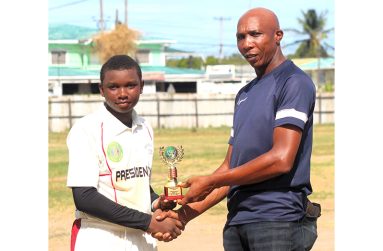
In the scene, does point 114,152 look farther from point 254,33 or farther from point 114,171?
point 254,33

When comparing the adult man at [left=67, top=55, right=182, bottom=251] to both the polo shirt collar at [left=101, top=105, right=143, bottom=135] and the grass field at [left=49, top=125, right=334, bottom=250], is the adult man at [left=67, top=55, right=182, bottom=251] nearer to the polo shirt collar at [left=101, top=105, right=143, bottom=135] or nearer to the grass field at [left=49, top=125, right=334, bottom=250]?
the polo shirt collar at [left=101, top=105, right=143, bottom=135]

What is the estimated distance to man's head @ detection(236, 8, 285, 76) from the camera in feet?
14.6

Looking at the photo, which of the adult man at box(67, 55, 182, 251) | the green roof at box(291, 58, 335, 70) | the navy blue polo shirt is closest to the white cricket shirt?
the adult man at box(67, 55, 182, 251)

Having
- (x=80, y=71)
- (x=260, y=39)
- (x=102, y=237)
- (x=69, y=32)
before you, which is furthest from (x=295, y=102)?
(x=69, y=32)

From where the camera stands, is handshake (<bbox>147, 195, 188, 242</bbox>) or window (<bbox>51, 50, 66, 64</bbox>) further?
window (<bbox>51, 50, 66, 64</bbox>)

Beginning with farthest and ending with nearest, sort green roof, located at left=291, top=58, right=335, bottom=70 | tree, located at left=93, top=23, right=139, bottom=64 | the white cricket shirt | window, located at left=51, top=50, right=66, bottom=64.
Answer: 1. green roof, located at left=291, top=58, right=335, bottom=70
2. window, located at left=51, top=50, right=66, bottom=64
3. tree, located at left=93, top=23, right=139, bottom=64
4. the white cricket shirt

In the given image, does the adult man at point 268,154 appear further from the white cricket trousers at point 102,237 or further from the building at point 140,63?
the building at point 140,63

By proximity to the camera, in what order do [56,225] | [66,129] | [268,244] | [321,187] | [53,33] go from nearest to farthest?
[268,244]
[56,225]
[321,187]
[66,129]
[53,33]

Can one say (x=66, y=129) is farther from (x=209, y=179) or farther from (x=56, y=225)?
(x=209, y=179)

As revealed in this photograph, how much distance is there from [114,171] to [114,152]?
0.09 meters

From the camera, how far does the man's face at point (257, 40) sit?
4.45 metres
